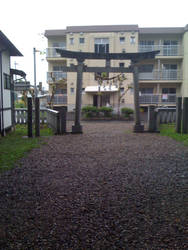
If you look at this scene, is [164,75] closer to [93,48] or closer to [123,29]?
[123,29]

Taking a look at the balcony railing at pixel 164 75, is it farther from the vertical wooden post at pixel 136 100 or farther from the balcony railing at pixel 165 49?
the vertical wooden post at pixel 136 100

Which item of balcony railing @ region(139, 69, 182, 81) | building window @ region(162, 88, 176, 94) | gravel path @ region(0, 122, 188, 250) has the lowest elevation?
gravel path @ region(0, 122, 188, 250)

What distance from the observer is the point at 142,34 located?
28703 millimetres

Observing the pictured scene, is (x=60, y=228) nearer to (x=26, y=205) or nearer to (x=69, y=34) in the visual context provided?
(x=26, y=205)

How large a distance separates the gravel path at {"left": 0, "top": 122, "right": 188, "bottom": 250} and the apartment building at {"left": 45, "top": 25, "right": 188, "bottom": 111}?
2173 centimetres

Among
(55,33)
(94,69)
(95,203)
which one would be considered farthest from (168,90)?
(95,203)

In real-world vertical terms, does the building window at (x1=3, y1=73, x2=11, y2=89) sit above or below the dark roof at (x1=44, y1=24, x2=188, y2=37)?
below

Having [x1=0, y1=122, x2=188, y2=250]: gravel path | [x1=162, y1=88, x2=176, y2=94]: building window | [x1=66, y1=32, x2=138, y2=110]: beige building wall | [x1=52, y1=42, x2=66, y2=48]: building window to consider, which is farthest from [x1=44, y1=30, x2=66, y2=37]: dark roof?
[x1=0, y1=122, x2=188, y2=250]: gravel path

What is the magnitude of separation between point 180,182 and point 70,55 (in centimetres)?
862

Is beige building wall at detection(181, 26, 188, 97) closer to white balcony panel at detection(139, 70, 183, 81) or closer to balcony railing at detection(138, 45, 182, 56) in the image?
white balcony panel at detection(139, 70, 183, 81)

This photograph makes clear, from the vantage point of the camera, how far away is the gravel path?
268 cm

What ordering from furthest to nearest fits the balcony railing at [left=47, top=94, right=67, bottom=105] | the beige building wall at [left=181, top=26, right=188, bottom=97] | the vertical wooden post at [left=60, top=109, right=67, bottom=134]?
the balcony railing at [left=47, top=94, right=67, bottom=105] < the beige building wall at [left=181, top=26, right=188, bottom=97] < the vertical wooden post at [left=60, top=109, right=67, bottom=134]

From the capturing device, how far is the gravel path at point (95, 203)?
2678 mm

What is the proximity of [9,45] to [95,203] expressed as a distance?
30.3 feet
